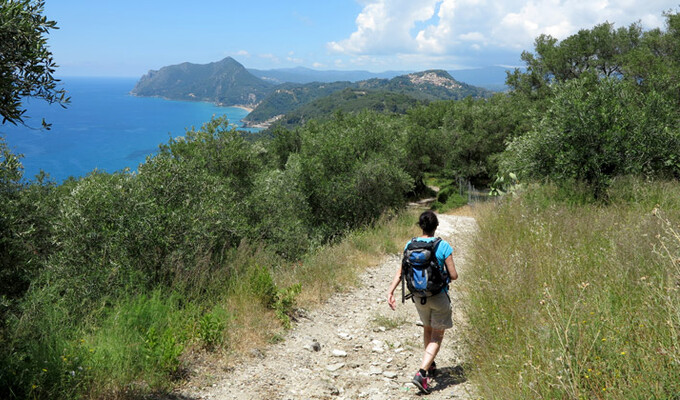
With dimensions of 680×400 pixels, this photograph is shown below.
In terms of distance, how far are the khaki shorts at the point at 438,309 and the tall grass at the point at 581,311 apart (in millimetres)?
391

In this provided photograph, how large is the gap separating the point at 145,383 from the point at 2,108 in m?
2.83

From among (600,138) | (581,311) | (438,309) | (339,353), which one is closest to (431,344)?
(438,309)

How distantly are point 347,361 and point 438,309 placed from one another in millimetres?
1590

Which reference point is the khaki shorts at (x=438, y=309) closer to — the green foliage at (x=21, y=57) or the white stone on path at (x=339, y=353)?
the white stone on path at (x=339, y=353)

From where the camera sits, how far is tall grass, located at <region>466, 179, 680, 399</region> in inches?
101

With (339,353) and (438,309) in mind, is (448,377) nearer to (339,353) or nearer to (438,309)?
(438,309)

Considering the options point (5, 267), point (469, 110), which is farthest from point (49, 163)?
point (5, 267)

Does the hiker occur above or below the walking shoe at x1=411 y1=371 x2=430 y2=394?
above

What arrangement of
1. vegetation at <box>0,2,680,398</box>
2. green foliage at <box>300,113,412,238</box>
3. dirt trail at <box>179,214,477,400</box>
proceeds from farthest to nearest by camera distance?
green foliage at <box>300,113,412,238</box> → dirt trail at <box>179,214,477,400</box> → vegetation at <box>0,2,680,398</box>

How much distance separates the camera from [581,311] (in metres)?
3.25

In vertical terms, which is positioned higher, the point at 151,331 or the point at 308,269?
the point at 151,331

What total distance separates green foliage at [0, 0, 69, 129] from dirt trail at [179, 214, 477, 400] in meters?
3.15

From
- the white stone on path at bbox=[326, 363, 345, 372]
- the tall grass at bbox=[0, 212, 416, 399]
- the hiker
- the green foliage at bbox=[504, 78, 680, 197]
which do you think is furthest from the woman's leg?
the green foliage at bbox=[504, 78, 680, 197]

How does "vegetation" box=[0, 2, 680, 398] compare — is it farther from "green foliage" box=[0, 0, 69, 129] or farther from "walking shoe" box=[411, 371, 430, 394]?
"green foliage" box=[0, 0, 69, 129]
